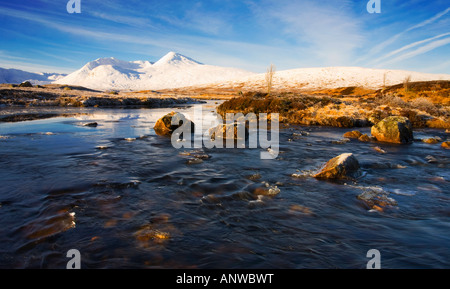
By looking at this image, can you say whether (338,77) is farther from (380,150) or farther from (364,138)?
(380,150)

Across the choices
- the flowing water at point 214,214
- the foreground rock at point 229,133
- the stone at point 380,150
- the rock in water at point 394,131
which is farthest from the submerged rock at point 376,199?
the rock in water at point 394,131

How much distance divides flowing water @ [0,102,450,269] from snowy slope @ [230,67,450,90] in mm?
103528

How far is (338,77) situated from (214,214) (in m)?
137

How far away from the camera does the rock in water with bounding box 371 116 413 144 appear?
13.3 meters

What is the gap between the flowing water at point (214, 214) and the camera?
3793 mm

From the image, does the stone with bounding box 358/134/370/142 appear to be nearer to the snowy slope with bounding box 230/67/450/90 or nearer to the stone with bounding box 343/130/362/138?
the stone with bounding box 343/130/362/138

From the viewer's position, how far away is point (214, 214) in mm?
5160

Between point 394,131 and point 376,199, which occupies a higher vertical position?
point 394,131

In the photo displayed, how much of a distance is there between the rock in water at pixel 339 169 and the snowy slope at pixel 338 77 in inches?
4041

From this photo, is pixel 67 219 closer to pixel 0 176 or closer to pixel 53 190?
pixel 53 190

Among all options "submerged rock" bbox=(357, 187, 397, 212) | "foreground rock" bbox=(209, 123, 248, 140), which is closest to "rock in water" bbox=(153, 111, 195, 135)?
"foreground rock" bbox=(209, 123, 248, 140)

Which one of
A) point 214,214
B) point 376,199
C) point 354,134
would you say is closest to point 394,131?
point 354,134

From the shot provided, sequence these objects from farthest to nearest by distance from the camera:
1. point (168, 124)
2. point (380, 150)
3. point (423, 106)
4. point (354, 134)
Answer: point (423, 106) → point (168, 124) → point (354, 134) → point (380, 150)
